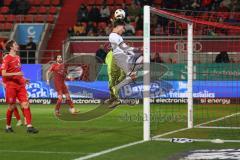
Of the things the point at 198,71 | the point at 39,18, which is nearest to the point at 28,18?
the point at 39,18

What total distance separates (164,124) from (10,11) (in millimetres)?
19621

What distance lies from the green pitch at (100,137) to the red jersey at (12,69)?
1187 mm

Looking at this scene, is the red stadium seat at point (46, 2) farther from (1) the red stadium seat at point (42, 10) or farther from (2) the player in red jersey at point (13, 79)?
(2) the player in red jersey at point (13, 79)

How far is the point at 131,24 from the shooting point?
2977 centimetres

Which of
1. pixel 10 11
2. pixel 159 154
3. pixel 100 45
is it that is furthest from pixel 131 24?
pixel 159 154

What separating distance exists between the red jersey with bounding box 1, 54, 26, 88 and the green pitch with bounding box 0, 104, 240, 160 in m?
1.19

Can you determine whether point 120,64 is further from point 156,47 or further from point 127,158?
point 156,47

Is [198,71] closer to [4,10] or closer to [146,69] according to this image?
[146,69]

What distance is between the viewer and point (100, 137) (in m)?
13.3

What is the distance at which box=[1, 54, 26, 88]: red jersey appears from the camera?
14531 mm

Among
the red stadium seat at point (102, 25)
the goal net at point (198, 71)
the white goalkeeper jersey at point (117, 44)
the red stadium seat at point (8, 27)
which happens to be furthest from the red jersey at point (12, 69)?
the red stadium seat at point (8, 27)

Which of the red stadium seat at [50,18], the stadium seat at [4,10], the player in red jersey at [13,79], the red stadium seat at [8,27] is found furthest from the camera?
the stadium seat at [4,10]

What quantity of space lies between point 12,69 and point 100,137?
2975 millimetres

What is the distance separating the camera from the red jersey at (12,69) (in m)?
14.5
